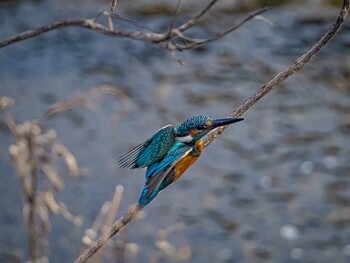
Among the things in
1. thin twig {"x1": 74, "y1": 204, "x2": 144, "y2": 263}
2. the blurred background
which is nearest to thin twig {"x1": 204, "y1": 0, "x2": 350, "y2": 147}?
thin twig {"x1": 74, "y1": 204, "x2": 144, "y2": 263}

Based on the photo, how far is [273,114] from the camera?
614 cm

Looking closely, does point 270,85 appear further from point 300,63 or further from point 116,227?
point 116,227

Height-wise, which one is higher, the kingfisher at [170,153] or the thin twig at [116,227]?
the kingfisher at [170,153]

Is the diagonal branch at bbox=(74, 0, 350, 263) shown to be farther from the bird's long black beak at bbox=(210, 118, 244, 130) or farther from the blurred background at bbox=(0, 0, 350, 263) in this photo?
the blurred background at bbox=(0, 0, 350, 263)

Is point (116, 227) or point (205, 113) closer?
point (116, 227)

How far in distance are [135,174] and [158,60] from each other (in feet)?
4.37

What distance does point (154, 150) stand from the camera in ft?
4.10

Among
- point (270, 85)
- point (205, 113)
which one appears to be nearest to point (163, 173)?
point (270, 85)

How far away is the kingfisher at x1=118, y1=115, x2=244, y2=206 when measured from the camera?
121cm

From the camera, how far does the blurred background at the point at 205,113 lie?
5.18 metres

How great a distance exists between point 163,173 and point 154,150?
0.05m

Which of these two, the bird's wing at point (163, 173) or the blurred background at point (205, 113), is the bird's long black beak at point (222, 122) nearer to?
the bird's wing at point (163, 173)

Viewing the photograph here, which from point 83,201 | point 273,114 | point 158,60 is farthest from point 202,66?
point 83,201

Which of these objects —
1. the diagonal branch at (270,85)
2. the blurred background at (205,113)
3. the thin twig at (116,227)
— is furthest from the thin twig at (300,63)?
the blurred background at (205,113)
